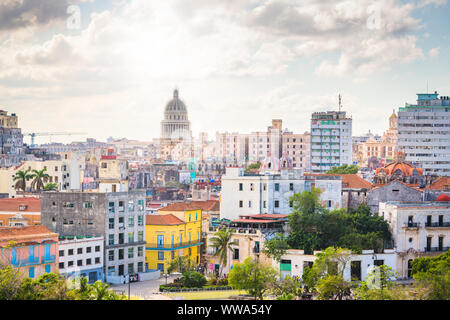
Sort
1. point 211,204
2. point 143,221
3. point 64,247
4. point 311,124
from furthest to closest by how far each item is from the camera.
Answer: point 311,124
point 211,204
point 143,221
point 64,247

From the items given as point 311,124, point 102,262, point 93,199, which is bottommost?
point 102,262

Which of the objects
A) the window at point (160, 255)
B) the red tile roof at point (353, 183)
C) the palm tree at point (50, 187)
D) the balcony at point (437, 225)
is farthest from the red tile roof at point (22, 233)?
the palm tree at point (50, 187)

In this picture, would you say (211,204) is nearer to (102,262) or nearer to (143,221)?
(143,221)

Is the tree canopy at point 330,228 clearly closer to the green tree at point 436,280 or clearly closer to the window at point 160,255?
the green tree at point 436,280

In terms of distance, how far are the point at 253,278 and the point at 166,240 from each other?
1600 centimetres

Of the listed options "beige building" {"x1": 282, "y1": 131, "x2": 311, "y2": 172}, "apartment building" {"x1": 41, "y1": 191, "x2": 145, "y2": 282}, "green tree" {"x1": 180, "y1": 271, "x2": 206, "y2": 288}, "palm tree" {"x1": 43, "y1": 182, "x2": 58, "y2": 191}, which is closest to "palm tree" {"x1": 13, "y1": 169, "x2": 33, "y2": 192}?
"palm tree" {"x1": 43, "y1": 182, "x2": 58, "y2": 191}

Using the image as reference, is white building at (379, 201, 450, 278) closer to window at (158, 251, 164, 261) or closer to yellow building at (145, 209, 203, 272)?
yellow building at (145, 209, 203, 272)

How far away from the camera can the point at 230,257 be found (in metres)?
51.0

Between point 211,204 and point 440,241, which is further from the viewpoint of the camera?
point 211,204

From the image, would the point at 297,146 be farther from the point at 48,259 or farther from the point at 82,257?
the point at 48,259

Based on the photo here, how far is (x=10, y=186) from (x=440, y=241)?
49692mm

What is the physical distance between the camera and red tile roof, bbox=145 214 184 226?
56469mm

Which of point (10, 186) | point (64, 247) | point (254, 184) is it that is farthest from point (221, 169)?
point (64, 247)

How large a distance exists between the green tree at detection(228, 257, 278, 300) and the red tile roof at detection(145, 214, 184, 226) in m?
14.7
